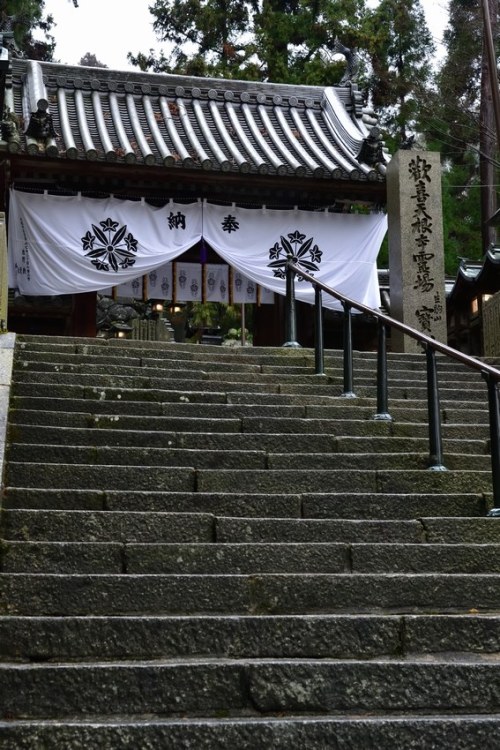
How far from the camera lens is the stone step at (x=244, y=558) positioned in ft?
15.6

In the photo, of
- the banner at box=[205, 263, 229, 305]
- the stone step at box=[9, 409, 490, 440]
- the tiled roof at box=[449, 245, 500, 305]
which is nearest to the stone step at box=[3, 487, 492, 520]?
the stone step at box=[9, 409, 490, 440]

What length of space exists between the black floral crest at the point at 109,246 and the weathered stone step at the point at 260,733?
35.2ft

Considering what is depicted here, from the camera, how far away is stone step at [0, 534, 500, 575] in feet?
15.6

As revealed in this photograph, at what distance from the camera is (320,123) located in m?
17.1

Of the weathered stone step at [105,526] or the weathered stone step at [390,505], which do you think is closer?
the weathered stone step at [105,526]

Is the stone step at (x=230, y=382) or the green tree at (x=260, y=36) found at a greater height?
the green tree at (x=260, y=36)

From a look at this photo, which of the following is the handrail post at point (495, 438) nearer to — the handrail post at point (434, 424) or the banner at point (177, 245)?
the handrail post at point (434, 424)

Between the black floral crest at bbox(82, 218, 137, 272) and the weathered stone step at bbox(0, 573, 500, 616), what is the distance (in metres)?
9.81

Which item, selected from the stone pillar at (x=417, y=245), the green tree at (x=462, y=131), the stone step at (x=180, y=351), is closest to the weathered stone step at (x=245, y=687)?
the stone step at (x=180, y=351)

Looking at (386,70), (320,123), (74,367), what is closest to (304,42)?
(386,70)

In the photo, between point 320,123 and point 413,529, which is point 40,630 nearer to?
point 413,529

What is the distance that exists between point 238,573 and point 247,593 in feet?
1.01

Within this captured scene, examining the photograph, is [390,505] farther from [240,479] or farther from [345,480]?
[240,479]

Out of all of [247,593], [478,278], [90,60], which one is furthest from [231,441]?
[90,60]
